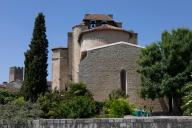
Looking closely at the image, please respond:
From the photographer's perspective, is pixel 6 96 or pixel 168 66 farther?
pixel 6 96

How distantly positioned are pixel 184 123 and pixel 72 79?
41.6 meters

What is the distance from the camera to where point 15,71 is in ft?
330

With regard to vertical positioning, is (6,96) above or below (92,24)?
below

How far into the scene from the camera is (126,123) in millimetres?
15641

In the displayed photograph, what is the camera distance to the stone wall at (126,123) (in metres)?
15.3

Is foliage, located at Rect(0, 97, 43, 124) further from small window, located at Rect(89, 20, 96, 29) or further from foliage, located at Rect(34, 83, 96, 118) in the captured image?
small window, located at Rect(89, 20, 96, 29)

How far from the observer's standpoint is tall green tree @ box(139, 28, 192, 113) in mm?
36938

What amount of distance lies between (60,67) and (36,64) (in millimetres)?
18268

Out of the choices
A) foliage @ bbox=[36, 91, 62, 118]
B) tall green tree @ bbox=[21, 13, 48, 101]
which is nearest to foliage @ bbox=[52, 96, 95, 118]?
foliage @ bbox=[36, 91, 62, 118]

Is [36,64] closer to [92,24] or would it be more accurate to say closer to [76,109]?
[76,109]

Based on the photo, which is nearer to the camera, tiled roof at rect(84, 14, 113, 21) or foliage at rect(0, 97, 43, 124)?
foliage at rect(0, 97, 43, 124)

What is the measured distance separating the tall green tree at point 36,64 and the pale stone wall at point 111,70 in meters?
3.40

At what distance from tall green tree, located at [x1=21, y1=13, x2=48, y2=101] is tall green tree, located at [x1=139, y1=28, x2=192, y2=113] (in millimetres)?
8435

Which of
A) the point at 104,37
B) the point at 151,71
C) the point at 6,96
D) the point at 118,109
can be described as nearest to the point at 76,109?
the point at 118,109
